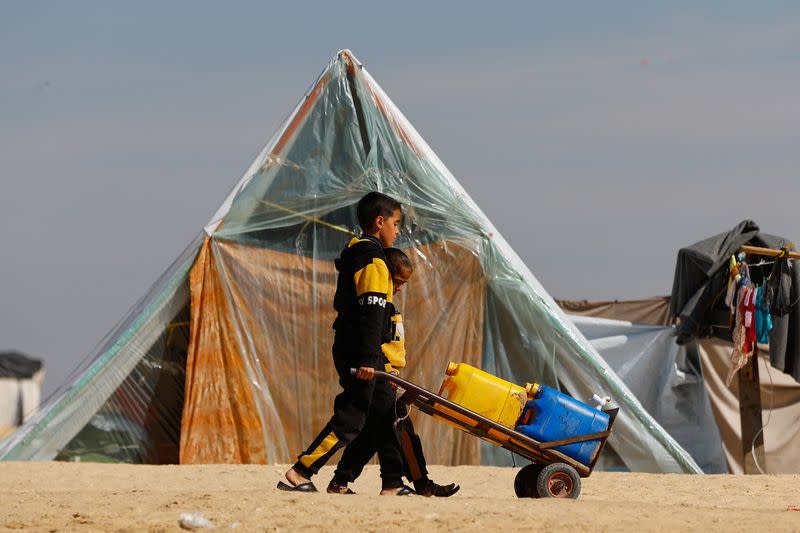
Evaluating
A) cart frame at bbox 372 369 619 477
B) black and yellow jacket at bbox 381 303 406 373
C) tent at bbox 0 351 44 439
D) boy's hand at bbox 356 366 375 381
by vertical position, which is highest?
black and yellow jacket at bbox 381 303 406 373

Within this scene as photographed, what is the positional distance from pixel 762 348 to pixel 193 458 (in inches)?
189

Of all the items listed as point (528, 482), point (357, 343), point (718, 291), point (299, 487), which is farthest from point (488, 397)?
point (718, 291)

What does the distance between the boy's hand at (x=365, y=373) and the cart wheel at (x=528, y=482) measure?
1036 millimetres

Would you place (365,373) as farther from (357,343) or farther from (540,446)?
(540,446)

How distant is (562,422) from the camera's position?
6484 millimetres

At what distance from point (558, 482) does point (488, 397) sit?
0.56 metres

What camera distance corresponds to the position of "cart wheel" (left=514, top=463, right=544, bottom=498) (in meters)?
6.57

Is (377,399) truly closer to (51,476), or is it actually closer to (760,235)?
(51,476)

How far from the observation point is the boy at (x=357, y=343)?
6.21 metres

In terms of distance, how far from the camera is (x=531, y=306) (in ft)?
31.6

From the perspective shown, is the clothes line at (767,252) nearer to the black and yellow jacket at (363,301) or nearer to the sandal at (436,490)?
the sandal at (436,490)

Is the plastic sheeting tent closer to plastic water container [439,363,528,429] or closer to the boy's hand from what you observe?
plastic water container [439,363,528,429]

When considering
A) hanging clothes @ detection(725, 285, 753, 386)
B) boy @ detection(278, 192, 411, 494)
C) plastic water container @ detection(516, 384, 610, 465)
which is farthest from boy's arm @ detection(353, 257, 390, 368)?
hanging clothes @ detection(725, 285, 753, 386)

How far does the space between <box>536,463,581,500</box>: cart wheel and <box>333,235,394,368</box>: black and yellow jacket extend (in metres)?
1.01
